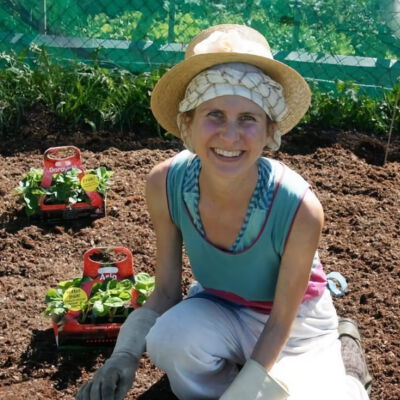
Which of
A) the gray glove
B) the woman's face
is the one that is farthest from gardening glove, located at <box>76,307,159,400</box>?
the woman's face

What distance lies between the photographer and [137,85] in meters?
4.90

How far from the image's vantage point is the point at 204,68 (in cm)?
238

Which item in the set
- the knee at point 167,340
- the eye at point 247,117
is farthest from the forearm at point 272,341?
the eye at point 247,117

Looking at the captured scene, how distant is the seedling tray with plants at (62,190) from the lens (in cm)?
380

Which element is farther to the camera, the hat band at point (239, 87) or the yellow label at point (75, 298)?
the yellow label at point (75, 298)

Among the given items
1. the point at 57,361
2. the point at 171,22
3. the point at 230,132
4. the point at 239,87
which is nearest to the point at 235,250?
the point at 230,132

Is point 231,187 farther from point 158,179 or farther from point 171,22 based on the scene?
point 171,22

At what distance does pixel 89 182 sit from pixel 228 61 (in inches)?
62.2

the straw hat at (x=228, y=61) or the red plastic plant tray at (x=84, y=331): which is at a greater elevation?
the straw hat at (x=228, y=61)

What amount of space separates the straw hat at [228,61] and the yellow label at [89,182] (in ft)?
4.08

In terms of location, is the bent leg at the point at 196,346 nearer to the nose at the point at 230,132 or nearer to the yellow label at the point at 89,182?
the nose at the point at 230,132

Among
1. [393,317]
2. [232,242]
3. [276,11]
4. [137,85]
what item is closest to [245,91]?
[232,242]

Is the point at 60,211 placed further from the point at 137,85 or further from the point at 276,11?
the point at 276,11

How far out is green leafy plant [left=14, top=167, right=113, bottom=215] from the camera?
3799 mm
